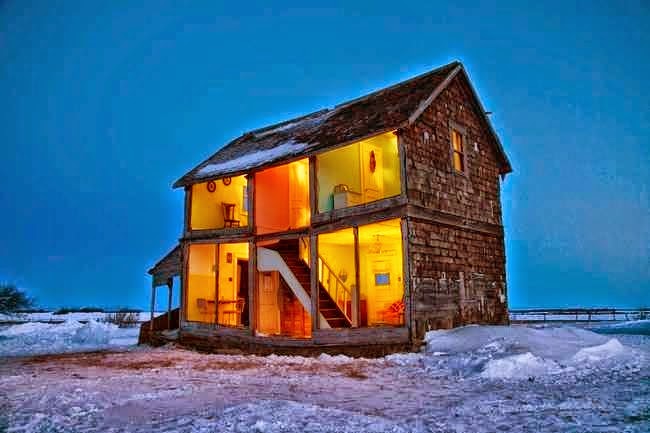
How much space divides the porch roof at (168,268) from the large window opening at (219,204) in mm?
1615

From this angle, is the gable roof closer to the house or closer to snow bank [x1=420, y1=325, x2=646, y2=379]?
the house

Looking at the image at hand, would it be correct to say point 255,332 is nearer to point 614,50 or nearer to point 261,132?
point 261,132

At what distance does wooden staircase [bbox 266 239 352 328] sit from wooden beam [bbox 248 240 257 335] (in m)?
0.84

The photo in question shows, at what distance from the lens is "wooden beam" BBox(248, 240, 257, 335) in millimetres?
14844

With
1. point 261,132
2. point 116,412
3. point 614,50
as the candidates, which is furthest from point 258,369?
point 614,50

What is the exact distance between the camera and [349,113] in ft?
53.8

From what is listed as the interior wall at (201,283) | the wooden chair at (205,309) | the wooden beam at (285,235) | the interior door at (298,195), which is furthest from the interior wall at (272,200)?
the wooden chair at (205,309)

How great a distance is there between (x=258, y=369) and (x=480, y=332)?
543 cm

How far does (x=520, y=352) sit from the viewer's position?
920 cm

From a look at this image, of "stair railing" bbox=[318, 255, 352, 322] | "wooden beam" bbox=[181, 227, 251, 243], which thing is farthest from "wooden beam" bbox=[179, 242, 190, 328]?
"stair railing" bbox=[318, 255, 352, 322]

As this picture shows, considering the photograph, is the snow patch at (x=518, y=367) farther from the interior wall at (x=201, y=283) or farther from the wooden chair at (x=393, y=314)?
the interior wall at (x=201, y=283)

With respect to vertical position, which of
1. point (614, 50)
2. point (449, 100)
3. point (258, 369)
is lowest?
point (258, 369)

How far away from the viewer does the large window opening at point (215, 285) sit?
18000mm

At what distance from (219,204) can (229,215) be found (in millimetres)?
651
